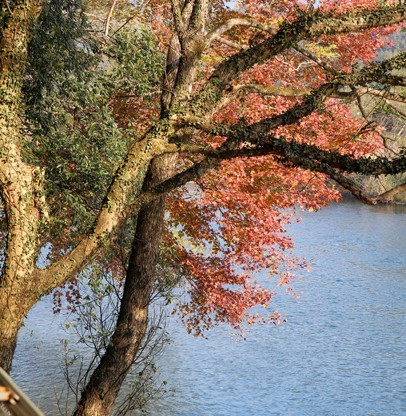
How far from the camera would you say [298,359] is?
17125 mm

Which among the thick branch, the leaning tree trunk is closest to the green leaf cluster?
the leaning tree trunk

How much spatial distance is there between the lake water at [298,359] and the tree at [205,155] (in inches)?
92.4

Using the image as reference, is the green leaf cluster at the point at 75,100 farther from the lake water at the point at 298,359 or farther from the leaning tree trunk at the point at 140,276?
the lake water at the point at 298,359

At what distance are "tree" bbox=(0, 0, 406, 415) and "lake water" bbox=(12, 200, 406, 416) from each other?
7.70 ft

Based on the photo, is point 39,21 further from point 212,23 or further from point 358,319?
point 358,319

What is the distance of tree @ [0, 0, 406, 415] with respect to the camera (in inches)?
298

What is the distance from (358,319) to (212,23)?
10.0m

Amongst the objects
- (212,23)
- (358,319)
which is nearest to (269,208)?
(212,23)

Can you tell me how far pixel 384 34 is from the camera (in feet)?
46.6

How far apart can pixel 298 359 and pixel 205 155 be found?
1036 centimetres

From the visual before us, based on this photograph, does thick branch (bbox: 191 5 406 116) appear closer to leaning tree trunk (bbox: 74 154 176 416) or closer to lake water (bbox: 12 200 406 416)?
leaning tree trunk (bbox: 74 154 176 416)

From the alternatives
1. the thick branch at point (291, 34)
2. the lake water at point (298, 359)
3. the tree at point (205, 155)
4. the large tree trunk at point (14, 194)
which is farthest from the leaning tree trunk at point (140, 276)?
the lake water at point (298, 359)

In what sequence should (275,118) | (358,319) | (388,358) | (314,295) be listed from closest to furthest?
(275,118), (388,358), (358,319), (314,295)

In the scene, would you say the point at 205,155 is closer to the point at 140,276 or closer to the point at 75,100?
the point at 75,100
